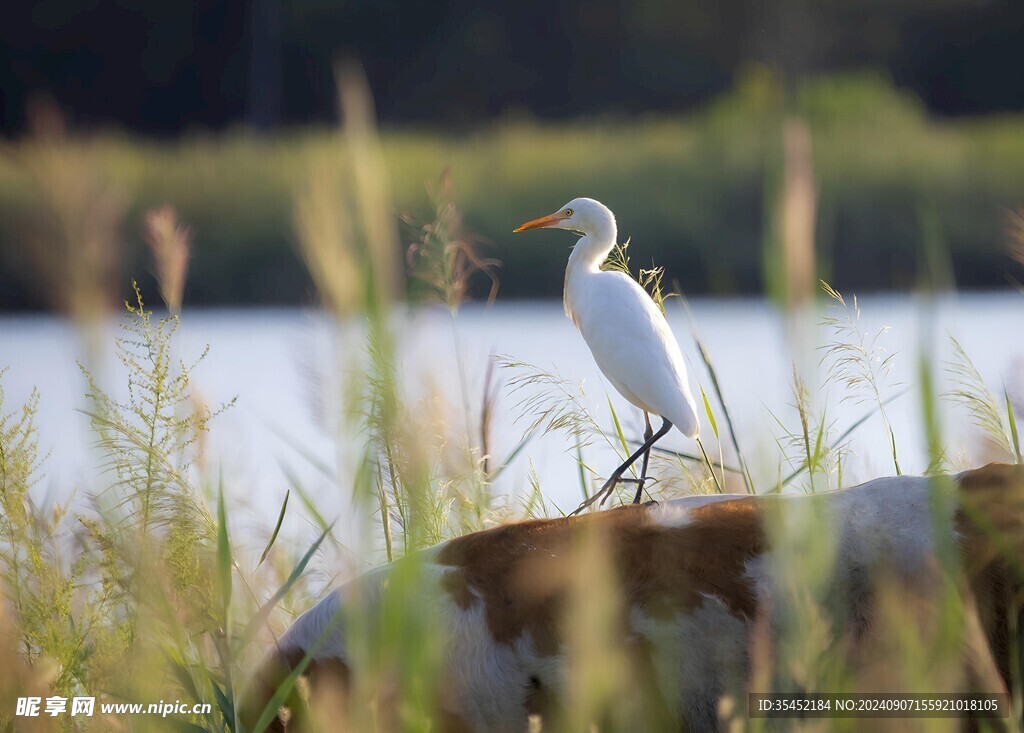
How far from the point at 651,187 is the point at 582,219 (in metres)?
7.91

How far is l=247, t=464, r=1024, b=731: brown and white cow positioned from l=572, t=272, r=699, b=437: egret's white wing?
1424mm

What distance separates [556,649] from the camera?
1.36 meters

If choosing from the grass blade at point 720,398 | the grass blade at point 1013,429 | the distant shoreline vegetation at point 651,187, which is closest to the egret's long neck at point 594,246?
the grass blade at point 720,398

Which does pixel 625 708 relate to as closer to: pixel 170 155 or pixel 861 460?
pixel 861 460

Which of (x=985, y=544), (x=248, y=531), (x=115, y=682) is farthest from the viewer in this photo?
(x=248, y=531)

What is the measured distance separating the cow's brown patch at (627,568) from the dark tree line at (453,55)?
11179 millimetres

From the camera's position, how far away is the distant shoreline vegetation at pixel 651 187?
1013 centimetres

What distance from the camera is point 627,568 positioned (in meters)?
1.40

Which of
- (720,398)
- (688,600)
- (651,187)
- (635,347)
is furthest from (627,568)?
(651,187)

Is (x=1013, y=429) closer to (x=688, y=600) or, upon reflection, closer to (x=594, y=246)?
(x=688, y=600)

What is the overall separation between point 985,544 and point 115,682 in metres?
1.02

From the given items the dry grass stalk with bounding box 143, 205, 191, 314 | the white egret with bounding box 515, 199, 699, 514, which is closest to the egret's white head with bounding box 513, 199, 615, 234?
the white egret with bounding box 515, 199, 699, 514

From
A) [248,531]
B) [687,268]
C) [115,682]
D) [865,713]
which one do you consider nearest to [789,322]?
[865,713]

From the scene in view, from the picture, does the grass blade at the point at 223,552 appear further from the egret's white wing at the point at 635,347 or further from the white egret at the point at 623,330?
the egret's white wing at the point at 635,347
